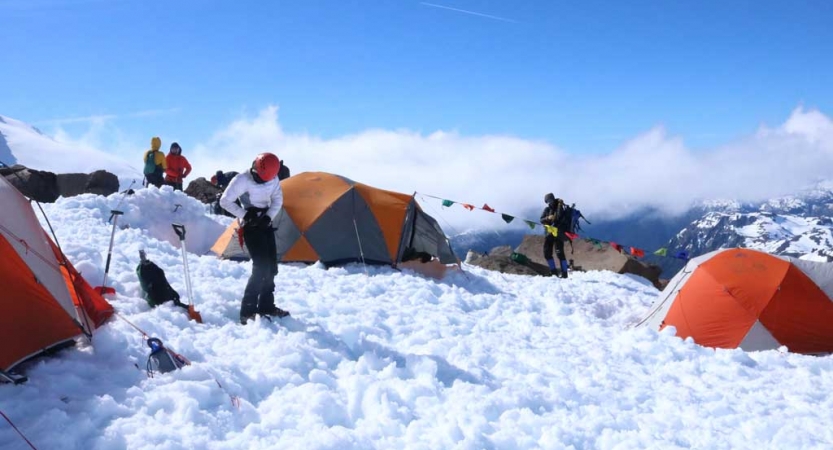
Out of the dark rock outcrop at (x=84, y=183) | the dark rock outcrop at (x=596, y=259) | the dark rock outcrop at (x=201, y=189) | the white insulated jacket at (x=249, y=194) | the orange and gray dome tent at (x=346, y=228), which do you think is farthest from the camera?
the dark rock outcrop at (x=201, y=189)

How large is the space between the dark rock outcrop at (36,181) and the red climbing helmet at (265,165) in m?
18.2

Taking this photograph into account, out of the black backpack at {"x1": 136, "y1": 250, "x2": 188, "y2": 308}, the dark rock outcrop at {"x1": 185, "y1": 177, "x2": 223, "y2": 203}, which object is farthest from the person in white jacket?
the dark rock outcrop at {"x1": 185, "y1": 177, "x2": 223, "y2": 203}

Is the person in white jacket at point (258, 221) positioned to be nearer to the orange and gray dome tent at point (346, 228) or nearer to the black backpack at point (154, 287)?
the black backpack at point (154, 287)

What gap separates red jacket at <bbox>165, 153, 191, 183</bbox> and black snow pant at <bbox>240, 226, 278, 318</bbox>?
14.1 metres

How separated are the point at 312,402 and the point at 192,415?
46.1 inches

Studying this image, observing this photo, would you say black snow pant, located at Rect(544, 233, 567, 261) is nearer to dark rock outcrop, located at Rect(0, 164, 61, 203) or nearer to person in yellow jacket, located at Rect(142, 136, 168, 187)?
person in yellow jacket, located at Rect(142, 136, 168, 187)

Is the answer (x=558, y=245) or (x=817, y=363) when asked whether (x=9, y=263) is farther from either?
(x=558, y=245)

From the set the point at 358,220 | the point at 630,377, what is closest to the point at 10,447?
the point at 630,377

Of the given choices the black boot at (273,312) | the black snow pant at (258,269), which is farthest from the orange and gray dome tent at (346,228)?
the black snow pant at (258,269)

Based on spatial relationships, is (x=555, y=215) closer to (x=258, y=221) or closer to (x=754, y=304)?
(x=754, y=304)

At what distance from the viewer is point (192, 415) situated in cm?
525

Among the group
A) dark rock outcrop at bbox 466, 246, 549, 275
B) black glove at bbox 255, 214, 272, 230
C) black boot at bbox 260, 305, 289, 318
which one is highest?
black glove at bbox 255, 214, 272, 230

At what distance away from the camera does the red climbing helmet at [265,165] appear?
8344mm

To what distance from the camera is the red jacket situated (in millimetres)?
20828
